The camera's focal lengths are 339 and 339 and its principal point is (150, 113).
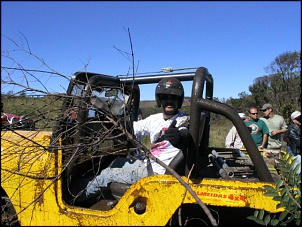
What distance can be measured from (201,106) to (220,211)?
37.1 inches

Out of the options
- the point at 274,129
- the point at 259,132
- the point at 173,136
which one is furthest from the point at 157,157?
the point at 274,129

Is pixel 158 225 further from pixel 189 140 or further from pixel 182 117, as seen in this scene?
pixel 182 117

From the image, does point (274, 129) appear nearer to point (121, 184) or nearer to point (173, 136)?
point (121, 184)

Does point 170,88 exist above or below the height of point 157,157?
above

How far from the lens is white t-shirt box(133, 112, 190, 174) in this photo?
3.31m

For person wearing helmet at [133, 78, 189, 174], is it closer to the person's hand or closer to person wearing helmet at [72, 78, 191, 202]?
person wearing helmet at [72, 78, 191, 202]

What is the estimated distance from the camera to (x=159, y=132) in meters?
3.51

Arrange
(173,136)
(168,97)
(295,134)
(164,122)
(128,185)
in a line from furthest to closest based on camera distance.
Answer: (295,134), (164,122), (168,97), (128,185), (173,136)

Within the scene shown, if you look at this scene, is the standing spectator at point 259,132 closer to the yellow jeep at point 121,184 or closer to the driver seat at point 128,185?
the yellow jeep at point 121,184

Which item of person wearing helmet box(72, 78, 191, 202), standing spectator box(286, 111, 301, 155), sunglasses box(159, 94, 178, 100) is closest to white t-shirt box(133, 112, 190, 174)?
person wearing helmet box(72, 78, 191, 202)

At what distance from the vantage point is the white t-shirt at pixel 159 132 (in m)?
3.31

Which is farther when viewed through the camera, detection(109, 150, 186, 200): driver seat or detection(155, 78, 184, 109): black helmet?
detection(155, 78, 184, 109): black helmet

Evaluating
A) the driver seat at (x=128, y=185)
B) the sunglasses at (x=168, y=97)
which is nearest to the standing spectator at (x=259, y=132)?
the sunglasses at (x=168, y=97)

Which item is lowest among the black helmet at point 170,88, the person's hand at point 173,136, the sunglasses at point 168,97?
the person's hand at point 173,136
